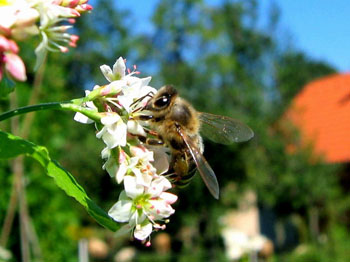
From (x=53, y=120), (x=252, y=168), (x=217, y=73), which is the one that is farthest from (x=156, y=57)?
(x=53, y=120)

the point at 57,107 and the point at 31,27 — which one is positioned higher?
the point at 31,27

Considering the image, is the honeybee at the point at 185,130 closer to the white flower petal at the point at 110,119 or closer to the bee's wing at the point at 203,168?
the bee's wing at the point at 203,168

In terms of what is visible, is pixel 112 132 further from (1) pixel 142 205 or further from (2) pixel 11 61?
(2) pixel 11 61

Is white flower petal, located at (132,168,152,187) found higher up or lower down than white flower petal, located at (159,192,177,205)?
higher up

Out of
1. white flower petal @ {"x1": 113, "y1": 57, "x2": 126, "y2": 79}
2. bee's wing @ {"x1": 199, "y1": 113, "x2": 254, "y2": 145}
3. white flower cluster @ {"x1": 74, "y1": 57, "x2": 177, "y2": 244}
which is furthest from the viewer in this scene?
bee's wing @ {"x1": 199, "y1": 113, "x2": 254, "y2": 145}

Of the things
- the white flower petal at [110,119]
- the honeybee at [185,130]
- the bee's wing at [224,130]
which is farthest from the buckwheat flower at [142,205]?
the bee's wing at [224,130]

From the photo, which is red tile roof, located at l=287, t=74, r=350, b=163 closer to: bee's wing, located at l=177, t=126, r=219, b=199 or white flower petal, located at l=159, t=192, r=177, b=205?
bee's wing, located at l=177, t=126, r=219, b=199

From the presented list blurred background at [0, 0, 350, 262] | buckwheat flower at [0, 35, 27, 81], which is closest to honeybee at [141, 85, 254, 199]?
buckwheat flower at [0, 35, 27, 81]

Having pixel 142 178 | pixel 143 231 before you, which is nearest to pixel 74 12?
pixel 142 178
